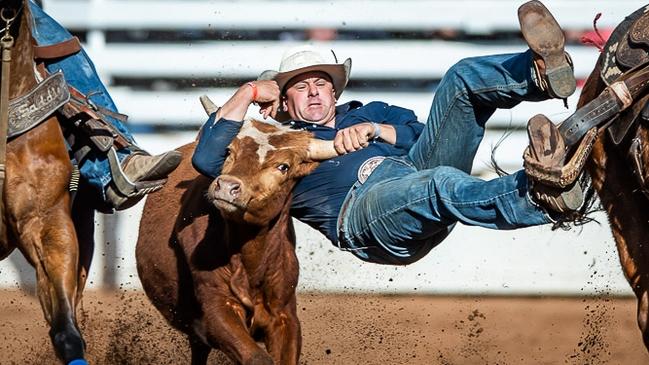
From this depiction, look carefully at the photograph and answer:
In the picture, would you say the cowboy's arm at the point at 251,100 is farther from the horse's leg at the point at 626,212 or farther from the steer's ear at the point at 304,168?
the horse's leg at the point at 626,212

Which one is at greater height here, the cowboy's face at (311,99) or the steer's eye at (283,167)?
the cowboy's face at (311,99)

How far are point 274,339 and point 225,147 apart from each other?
822mm

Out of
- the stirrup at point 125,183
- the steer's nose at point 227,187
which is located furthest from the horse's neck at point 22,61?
the steer's nose at point 227,187

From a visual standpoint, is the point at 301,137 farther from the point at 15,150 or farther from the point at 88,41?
the point at 88,41

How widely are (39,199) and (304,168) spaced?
1.03 meters

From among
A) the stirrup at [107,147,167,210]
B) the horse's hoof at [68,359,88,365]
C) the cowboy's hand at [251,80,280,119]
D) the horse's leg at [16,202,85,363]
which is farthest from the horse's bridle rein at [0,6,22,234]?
the cowboy's hand at [251,80,280,119]

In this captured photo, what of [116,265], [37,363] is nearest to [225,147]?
[37,363]

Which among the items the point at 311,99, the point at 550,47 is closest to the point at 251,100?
the point at 311,99

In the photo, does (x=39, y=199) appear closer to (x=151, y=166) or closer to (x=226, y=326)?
(x=151, y=166)

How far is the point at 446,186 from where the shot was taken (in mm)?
4703

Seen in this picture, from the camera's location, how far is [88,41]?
8.52 meters

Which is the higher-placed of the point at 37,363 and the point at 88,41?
the point at 88,41

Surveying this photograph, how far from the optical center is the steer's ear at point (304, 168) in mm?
5133

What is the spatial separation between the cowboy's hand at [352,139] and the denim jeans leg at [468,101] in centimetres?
32
